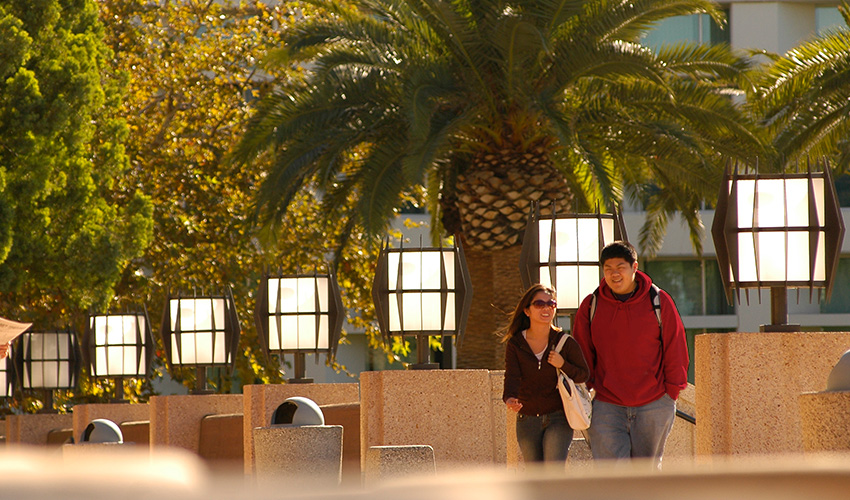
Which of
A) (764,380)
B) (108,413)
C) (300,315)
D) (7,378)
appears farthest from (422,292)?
(7,378)

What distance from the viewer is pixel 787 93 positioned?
696 inches

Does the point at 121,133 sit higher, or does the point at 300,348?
the point at 121,133

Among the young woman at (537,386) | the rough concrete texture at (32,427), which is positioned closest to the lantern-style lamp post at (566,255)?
the young woman at (537,386)

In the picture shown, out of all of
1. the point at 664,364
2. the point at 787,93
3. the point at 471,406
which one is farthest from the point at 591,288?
the point at 787,93

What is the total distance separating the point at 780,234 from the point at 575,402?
6.63 feet

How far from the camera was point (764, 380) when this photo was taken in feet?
25.8

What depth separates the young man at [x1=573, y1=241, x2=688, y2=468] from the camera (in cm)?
706

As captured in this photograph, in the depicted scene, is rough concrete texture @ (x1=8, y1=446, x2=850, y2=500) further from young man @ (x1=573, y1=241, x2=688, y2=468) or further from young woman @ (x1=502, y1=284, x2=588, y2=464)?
young woman @ (x1=502, y1=284, x2=588, y2=464)

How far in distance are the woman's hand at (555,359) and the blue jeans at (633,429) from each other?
13.4 inches

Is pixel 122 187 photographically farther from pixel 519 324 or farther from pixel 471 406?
pixel 519 324

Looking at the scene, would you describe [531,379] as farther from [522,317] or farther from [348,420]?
[348,420]

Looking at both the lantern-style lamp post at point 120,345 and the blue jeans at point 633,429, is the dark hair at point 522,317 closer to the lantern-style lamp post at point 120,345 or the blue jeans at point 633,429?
the blue jeans at point 633,429

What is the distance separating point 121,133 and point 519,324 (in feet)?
53.8

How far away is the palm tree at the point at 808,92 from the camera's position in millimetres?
17344
